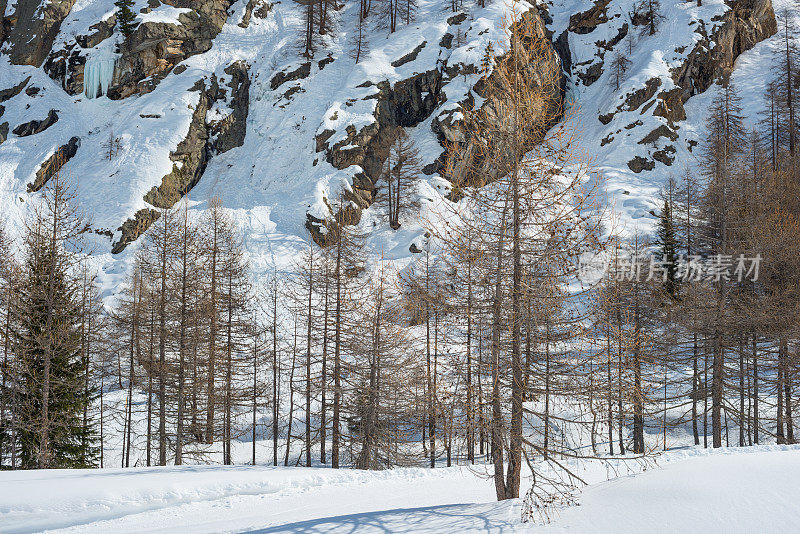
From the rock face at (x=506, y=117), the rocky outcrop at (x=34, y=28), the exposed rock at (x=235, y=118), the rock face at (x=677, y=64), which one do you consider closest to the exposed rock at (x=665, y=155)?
the rock face at (x=677, y=64)

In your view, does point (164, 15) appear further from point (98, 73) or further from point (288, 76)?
point (288, 76)

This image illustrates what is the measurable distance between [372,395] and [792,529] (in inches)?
Result: 582

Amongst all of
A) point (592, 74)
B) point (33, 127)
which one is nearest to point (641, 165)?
point (592, 74)

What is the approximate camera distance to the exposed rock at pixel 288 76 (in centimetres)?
5109

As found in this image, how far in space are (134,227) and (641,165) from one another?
45.9m

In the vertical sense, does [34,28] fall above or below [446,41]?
above

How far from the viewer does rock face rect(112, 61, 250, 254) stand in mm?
38219

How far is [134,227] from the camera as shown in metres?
36.2

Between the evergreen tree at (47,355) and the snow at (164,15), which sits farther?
the snow at (164,15)

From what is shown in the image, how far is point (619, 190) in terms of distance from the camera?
1585 inches

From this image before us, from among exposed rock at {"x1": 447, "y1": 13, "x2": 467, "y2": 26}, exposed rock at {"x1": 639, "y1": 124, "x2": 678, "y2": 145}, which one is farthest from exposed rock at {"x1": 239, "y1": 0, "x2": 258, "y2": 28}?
exposed rock at {"x1": 639, "y1": 124, "x2": 678, "y2": 145}

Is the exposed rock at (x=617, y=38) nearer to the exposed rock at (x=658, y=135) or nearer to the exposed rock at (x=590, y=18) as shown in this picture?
the exposed rock at (x=590, y=18)

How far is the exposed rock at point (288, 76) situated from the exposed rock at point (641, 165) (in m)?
36.2

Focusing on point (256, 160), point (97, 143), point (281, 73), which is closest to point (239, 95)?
point (281, 73)
